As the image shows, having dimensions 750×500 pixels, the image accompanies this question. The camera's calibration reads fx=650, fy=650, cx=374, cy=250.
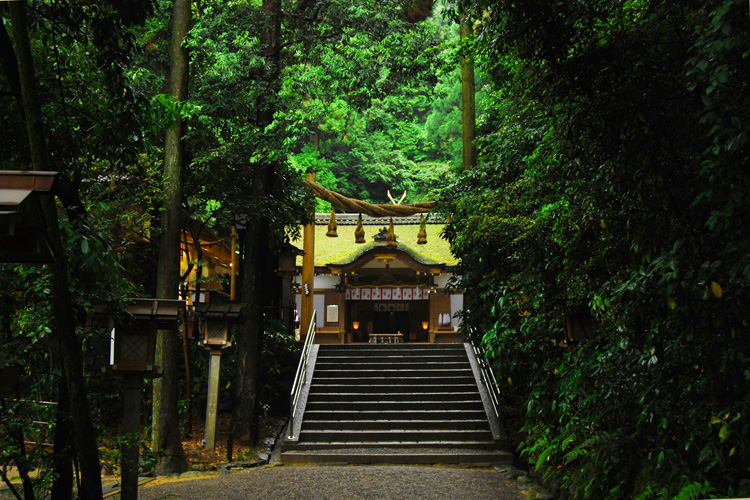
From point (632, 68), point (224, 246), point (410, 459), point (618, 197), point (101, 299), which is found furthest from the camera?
point (224, 246)

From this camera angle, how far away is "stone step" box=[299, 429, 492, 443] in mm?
11641

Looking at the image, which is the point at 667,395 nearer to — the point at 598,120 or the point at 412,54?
the point at 598,120

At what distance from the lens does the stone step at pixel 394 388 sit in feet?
45.0

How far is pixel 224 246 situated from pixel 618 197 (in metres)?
16.4

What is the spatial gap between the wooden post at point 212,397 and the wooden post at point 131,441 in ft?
13.3

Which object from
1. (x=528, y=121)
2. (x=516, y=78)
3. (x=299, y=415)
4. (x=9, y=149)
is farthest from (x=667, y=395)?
(x=299, y=415)

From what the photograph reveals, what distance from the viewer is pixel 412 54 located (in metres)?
10.8

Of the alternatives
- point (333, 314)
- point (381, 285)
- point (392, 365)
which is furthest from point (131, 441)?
point (381, 285)

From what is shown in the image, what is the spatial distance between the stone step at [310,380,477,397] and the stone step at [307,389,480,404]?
0.28 metres

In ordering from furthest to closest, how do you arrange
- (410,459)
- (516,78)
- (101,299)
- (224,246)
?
1. (224,246)
2. (410,459)
3. (516,78)
4. (101,299)

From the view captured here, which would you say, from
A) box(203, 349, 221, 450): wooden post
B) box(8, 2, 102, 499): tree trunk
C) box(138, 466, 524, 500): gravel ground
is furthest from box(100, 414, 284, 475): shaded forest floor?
box(8, 2, 102, 499): tree trunk

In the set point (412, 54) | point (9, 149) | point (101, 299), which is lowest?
point (101, 299)

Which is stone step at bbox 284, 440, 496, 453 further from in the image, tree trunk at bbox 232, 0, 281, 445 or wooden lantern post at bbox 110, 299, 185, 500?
wooden lantern post at bbox 110, 299, 185, 500

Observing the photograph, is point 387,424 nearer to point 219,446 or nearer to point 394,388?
point 394,388
